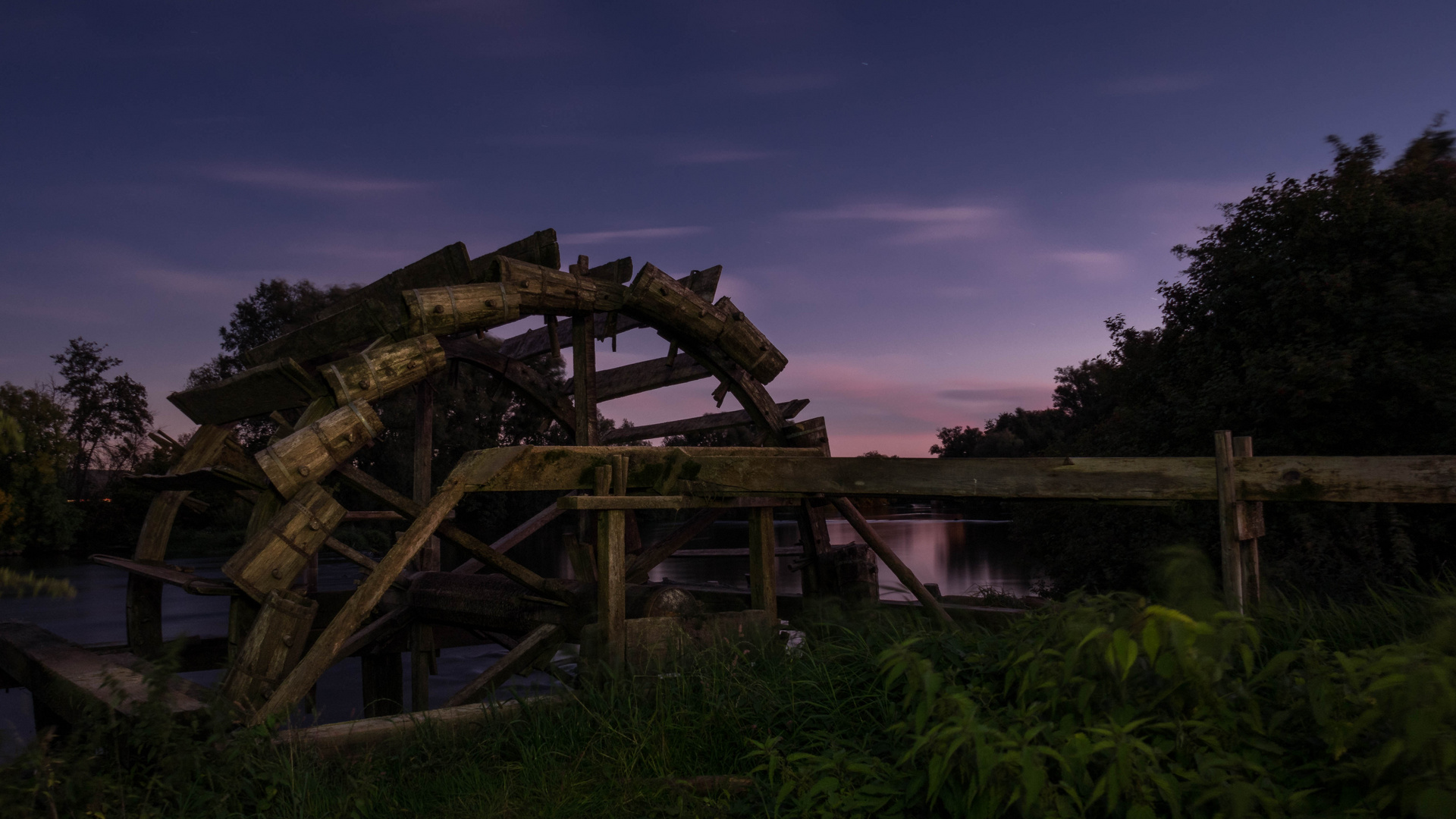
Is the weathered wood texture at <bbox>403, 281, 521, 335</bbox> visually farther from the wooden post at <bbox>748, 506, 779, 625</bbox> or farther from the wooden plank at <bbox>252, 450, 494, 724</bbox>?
the wooden post at <bbox>748, 506, 779, 625</bbox>

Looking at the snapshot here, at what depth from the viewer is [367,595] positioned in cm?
525

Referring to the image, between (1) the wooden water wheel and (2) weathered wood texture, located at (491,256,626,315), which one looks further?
(2) weathered wood texture, located at (491,256,626,315)

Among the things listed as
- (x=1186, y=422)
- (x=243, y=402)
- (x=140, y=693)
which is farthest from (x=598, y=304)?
(x=1186, y=422)

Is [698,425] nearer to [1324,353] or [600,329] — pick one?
[600,329]

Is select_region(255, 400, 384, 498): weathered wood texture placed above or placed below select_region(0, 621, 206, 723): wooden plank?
above

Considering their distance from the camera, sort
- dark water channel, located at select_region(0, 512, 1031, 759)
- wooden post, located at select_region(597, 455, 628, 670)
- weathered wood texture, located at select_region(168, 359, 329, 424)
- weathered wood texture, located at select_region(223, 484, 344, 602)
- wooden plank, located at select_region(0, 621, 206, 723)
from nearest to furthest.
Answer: wooden plank, located at select_region(0, 621, 206, 723)
wooden post, located at select_region(597, 455, 628, 670)
weathered wood texture, located at select_region(223, 484, 344, 602)
weathered wood texture, located at select_region(168, 359, 329, 424)
dark water channel, located at select_region(0, 512, 1031, 759)

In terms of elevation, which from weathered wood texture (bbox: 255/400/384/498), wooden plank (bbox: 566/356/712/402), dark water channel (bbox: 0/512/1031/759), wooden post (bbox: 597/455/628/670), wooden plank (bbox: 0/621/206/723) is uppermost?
wooden plank (bbox: 566/356/712/402)

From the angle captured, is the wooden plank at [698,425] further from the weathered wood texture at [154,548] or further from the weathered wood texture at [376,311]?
the weathered wood texture at [154,548]

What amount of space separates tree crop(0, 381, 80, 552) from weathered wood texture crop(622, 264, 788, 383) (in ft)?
84.0

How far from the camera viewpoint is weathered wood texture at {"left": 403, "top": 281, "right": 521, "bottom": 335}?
285 inches

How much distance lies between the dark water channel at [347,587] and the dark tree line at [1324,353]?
4159mm

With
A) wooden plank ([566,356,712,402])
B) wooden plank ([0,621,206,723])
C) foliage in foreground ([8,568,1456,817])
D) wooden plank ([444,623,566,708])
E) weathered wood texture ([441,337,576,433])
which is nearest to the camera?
foliage in foreground ([8,568,1456,817])

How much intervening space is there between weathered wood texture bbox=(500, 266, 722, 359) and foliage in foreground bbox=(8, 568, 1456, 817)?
182 inches

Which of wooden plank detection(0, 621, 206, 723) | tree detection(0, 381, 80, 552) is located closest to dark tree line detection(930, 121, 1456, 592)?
wooden plank detection(0, 621, 206, 723)
